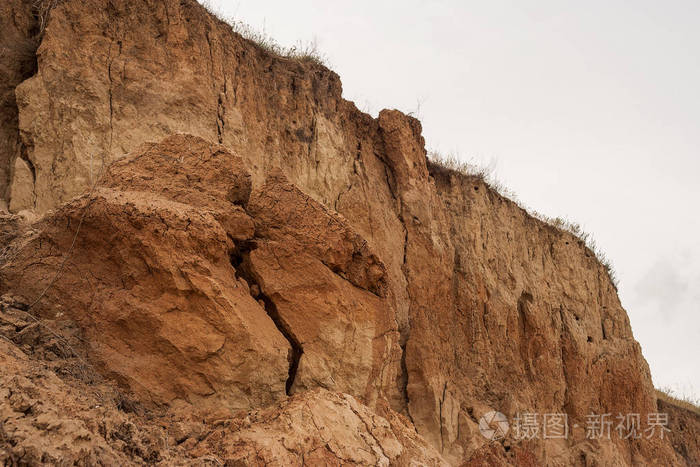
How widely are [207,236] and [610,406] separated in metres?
10.6

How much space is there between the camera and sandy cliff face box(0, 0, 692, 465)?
3.94 meters

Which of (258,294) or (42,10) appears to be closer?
(258,294)

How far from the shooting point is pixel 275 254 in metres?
4.85

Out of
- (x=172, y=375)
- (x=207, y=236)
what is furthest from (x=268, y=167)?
(x=172, y=375)
